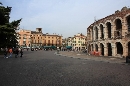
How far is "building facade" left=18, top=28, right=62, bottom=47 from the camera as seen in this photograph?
329 ft

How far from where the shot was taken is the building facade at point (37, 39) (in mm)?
100188

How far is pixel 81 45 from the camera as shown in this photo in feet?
361

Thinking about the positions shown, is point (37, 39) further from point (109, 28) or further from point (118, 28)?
point (118, 28)

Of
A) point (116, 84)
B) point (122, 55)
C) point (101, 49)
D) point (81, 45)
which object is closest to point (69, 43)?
point (81, 45)

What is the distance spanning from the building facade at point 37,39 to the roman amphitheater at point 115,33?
6890 centimetres

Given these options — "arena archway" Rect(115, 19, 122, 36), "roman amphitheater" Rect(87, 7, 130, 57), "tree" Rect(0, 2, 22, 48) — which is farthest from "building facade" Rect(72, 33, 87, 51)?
"arena archway" Rect(115, 19, 122, 36)

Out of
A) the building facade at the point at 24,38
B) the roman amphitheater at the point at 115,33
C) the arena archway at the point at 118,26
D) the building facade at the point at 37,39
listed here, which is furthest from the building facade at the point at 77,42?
the arena archway at the point at 118,26

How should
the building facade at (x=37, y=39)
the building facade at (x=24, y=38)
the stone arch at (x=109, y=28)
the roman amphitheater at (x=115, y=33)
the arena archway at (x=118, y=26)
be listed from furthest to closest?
the building facade at (x=37, y=39) → the building facade at (x=24, y=38) → the stone arch at (x=109, y=28) → the arena archway at (x=118, y=26) → the roman amphitheater at (x=115, y=33)

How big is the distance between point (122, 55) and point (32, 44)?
79204mm

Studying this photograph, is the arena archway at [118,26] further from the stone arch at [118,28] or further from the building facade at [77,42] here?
the building facade at [77,42]

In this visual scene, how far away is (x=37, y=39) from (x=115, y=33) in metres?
77.5

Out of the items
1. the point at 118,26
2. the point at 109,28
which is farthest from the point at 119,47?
the point at 109,28

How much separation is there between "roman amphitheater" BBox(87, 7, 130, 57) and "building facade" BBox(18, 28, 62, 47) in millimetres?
68903

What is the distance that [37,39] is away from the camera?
10388cm
